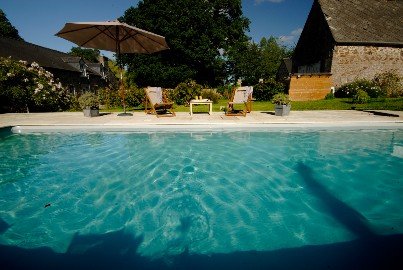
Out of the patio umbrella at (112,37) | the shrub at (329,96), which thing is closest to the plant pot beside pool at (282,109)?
the patio umbrella at (112,37)

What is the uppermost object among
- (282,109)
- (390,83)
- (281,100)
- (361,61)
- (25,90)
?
(361,61)

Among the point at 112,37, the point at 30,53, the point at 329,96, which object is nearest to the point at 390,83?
the point at 329,96

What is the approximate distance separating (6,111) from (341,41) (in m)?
23.7

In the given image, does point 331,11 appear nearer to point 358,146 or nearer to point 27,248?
point 358,146

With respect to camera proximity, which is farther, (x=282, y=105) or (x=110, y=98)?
(x=110, y=98)

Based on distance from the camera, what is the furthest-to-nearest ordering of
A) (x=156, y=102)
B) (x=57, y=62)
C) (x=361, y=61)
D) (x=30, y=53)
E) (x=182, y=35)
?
(x=182, y=35)
(x=57, y=62)
(x=30, y=53)
(x=361, y=61)
(x=156, y=102)

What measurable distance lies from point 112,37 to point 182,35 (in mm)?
21778

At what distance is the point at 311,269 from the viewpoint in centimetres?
260

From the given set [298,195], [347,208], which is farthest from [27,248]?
[347,208]

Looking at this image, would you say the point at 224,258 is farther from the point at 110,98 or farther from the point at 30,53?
the point at 30,53

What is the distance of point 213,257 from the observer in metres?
2.86

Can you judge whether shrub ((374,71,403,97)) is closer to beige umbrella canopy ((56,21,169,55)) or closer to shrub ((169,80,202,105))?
shrub ((169,80,202,105))

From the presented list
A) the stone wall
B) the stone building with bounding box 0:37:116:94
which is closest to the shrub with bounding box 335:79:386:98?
the stone wall

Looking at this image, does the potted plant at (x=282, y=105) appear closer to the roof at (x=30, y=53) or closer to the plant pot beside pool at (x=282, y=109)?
the plant pot beside pool at (x=282, y=109)
